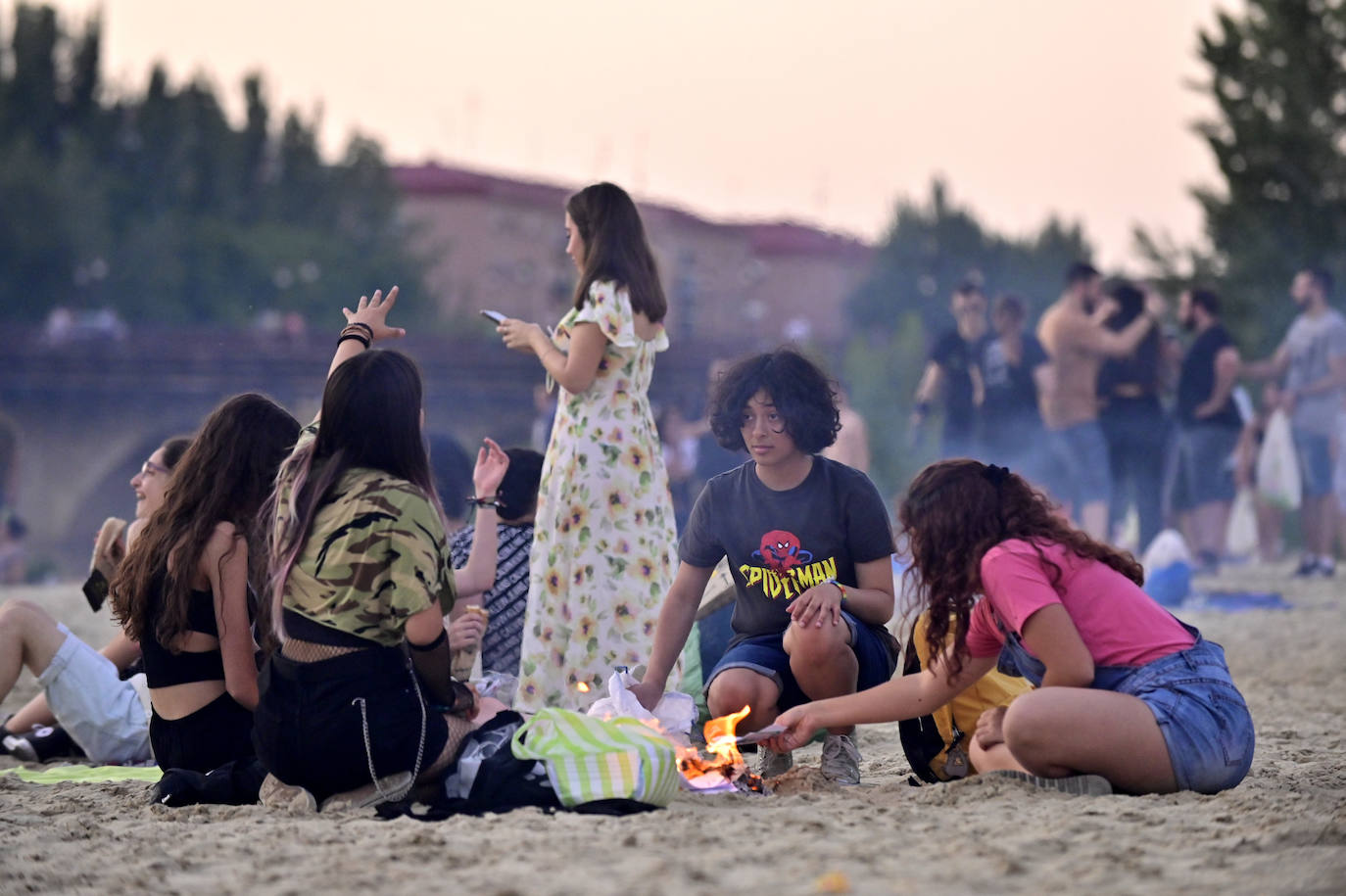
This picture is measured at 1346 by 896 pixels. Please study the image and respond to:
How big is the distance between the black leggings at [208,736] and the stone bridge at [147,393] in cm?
2497

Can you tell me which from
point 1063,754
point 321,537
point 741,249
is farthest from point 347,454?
point 741,249

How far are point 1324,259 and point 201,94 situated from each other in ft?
106

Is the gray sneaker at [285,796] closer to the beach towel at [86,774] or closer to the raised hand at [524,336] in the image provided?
the beach towel at [86,774]

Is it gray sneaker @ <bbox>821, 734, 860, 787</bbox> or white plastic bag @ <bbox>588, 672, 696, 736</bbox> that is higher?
white plastic bag @ <bbox>588, 672, 696, 736</bbox>

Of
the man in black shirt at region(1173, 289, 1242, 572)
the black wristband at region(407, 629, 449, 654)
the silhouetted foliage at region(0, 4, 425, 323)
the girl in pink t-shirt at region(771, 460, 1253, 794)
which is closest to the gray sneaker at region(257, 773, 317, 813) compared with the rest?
the black wristband at region(407, 629, 449, 654)

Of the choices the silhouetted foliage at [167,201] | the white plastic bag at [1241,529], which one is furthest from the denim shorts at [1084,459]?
the silhouetted foliage at [167,201]

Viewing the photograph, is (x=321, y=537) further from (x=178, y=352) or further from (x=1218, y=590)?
(x=178, y=352)

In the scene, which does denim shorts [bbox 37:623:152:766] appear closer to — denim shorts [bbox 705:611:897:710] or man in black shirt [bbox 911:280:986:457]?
denim shorts [bbox 705:611:897:710]

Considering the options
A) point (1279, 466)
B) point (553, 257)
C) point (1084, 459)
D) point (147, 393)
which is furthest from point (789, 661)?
point (553, 257)

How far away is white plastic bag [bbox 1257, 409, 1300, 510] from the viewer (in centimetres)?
1176

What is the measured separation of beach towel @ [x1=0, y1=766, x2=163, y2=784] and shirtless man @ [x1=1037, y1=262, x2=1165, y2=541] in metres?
6.63

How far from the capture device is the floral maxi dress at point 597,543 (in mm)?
5336

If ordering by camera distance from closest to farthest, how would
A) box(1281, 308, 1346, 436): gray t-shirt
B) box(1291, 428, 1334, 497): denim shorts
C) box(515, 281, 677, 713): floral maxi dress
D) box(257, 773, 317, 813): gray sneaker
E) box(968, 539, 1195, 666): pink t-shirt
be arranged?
box(968, 539, 1195, 666): pink t-shirt, box(257, 773, 317, 813): gray sneaker, box(515, 281, 677, 713): floral maxi dress, box(1281, 308, 1346, 436): gray t-shirt, box(1291, 428, 1334, 497): denim shorts

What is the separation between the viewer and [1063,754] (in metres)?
3.88
